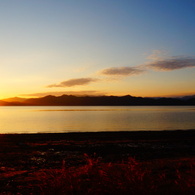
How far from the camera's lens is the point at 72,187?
20.1ft

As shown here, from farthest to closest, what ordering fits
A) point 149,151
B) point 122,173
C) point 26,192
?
point 149,151, point 26,192, point 122,173

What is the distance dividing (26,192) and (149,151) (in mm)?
15320

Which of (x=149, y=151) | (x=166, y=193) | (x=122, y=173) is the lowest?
(x=149, y=151)

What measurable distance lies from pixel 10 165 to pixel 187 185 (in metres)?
13.8

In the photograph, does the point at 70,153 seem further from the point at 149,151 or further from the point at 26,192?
the point at 26,192

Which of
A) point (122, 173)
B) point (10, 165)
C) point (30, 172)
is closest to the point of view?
point (122, 173)

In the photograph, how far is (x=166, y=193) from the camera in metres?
6.45

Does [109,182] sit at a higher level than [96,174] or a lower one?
lower

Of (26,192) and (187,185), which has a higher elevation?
(187,185)

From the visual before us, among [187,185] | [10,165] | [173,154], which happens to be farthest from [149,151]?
[187,185]

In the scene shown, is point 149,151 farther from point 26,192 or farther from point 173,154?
point 26,192

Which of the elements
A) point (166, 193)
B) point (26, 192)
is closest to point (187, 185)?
point (166, 193)

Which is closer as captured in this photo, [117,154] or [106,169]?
[106,169]

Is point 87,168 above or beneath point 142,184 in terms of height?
above
